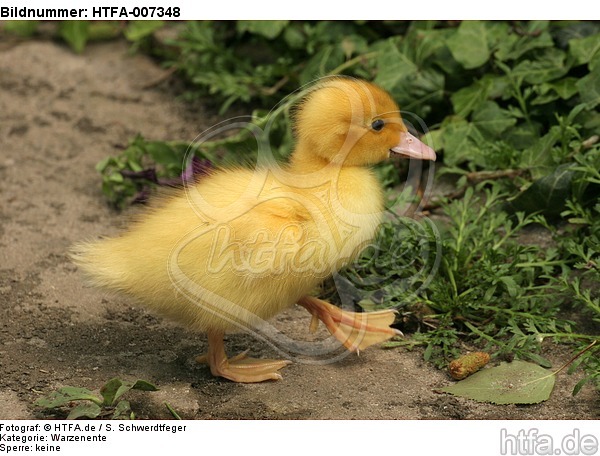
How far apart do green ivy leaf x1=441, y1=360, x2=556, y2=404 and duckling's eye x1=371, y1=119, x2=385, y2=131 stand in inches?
35.6

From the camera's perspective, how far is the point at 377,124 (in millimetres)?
3102

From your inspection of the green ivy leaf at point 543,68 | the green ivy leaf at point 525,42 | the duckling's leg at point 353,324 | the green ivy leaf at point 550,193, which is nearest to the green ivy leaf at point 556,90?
the green ivy leaf at point 543,68

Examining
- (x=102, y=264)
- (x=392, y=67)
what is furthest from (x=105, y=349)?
(x=392, y=67)

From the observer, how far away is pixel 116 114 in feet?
17.2

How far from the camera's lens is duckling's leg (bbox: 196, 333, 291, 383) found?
308cm

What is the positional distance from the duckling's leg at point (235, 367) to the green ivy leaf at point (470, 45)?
199cm

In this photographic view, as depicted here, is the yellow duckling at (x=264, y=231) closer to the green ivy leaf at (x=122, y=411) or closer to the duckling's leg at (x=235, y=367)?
the duckling's leg at (x=235, y=367)

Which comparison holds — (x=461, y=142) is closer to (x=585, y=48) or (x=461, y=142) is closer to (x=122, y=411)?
(x=585, y=48)

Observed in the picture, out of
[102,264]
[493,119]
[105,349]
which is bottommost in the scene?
[105,349]

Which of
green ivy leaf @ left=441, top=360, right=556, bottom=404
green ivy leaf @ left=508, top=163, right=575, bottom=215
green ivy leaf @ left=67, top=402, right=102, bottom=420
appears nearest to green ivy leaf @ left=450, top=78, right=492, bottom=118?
green ivy leaf @ left=508, top=163, right=575, bottom=215

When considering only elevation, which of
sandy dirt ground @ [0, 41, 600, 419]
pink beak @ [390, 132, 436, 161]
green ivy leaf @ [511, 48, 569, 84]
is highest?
green ivy leaf @ [511, 48, 569, 84]

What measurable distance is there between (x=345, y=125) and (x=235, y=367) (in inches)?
35.8

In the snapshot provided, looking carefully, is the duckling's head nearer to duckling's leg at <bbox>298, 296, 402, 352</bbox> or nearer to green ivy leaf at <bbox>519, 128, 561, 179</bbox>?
duckling's leg at <bbox>298, 296, 402, 352</bbox>
